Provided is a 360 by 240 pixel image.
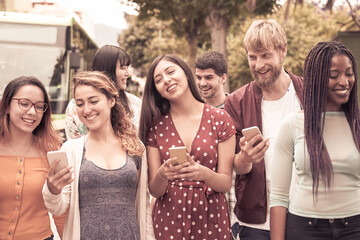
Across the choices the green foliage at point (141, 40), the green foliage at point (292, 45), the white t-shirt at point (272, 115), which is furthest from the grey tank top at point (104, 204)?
the green foliage at point (141, 40)

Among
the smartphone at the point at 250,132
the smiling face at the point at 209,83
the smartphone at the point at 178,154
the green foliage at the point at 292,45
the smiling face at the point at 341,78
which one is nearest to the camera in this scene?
the smiling face at the point at 341,78

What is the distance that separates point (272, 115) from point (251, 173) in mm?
478

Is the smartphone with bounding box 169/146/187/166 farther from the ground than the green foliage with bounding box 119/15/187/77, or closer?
farther from the ground

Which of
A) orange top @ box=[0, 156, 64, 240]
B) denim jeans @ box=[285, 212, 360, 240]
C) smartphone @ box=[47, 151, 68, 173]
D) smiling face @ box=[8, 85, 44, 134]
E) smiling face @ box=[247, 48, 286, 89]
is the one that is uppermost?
smiling face @ box=[247, 48, 286, 89]

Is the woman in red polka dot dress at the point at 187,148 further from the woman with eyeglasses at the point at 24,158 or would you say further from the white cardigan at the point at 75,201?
the woman with eyeglasses at the point at 24,158

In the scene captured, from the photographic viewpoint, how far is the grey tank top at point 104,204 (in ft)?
11.1

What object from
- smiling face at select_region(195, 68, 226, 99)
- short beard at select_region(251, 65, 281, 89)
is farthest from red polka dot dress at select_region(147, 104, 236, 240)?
smiling face at select_region(195, 68, 226, 99)

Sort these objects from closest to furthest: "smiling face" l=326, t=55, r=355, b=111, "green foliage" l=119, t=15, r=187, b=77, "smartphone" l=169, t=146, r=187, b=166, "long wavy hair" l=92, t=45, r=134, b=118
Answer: "smiling face" l=326, t=55, r=355, b=111 < "smartphone" l=169, t=146, r=187, b=166 < "long wavy hair" l=92, t=45, r=134, b=118 < "green foliage" l=119, t=15, r=187, b=77

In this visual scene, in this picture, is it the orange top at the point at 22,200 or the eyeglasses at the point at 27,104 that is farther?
the eyeglasses at the point at 27,104

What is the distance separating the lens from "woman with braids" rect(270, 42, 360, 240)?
2900mm

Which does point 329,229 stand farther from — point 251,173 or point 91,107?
point 91,107

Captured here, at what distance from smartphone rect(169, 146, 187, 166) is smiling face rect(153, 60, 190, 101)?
22.9 inches

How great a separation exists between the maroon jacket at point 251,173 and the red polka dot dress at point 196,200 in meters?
0.35

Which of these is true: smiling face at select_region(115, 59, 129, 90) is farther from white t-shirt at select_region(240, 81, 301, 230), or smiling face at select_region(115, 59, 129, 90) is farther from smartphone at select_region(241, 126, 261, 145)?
smartphone at select_region(241, 126, 261, 145)
